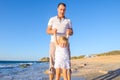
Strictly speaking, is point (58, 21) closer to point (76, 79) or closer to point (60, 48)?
point (60, 48)

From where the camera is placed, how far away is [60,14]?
7.77m

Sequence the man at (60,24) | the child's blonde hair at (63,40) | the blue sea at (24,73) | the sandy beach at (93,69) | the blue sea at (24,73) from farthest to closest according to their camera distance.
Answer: the blue sea at (24,73) → the blue sea at (24,73) → the sandy beach at (93,69) → the man at (60,24) → the child's blonde hair at (63,40)

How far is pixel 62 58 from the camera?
7504 millimetres

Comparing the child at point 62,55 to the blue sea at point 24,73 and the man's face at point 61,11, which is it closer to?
the man's face at point 61,11

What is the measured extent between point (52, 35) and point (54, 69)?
966mm

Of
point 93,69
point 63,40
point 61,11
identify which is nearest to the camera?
point 63,40

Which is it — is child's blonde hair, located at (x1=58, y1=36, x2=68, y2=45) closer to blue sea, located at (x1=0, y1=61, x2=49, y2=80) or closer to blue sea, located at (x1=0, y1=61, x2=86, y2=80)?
blue sea, located at (x1=0, y1=61, x2=86, y2=80)

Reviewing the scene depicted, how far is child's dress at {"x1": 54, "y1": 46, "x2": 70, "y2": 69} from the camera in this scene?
24.6ft

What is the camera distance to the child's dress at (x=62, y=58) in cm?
750

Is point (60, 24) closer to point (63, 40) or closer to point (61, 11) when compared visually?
point (61, 11)

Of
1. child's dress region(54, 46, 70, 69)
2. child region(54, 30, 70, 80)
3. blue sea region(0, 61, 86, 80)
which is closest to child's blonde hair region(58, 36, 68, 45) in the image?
child region(54, 30, 70, 80)

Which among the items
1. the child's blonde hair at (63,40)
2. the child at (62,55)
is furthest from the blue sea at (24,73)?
the child's blonde hair at (63,40)

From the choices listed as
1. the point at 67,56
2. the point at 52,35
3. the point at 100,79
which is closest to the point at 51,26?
the point at 52,35

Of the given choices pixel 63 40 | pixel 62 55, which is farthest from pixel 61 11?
pixel 62 55
